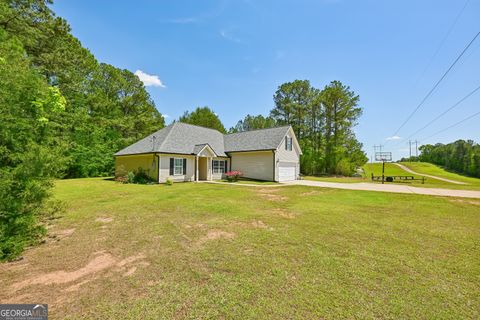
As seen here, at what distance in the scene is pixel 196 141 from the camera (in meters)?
22.1

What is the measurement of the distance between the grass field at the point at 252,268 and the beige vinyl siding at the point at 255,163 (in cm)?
1325

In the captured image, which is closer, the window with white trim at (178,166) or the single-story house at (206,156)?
the single-story house at (206,156)

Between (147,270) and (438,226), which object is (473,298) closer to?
(438,226)

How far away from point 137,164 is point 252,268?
756 inches

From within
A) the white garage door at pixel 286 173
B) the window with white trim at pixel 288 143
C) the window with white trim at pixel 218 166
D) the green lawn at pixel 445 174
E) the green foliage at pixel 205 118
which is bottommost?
the green lawn at pixel 445 174

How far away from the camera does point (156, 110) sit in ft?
119

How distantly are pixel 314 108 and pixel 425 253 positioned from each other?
117 feet

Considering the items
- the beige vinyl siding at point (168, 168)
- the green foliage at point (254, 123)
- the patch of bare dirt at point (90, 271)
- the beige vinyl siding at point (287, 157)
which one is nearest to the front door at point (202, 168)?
the beige vinyl siding at point (168, 168)

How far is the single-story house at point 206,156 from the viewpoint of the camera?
60.3ft

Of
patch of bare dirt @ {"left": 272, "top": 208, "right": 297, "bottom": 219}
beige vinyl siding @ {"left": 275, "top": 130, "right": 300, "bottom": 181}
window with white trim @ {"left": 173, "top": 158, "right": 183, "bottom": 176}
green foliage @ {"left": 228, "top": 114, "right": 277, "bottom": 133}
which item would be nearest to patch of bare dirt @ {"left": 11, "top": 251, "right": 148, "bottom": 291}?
patch of bare dirt @ {"left": 272, "top": 208, "right": 297, "bottom": 219}

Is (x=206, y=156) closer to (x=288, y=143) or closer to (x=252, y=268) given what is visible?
(x=288, y=143)

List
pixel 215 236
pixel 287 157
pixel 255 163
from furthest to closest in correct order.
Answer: pixel 287 157
pixel 255 163
pixel 215 236

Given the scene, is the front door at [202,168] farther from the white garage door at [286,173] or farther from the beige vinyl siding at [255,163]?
the white garage door at [286,173]

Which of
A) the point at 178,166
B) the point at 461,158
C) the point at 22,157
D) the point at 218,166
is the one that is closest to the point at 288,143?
the point at 218,166
